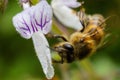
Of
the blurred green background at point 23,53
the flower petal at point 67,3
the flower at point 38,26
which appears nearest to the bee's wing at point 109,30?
the flower petal at point 67,3

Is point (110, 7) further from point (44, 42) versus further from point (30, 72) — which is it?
point (44, 42)

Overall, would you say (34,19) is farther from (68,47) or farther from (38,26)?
(68,47)

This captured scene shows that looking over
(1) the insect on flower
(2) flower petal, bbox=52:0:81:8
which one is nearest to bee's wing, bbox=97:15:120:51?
(1) the insect on flower

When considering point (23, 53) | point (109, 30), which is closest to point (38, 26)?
point (109, 30)

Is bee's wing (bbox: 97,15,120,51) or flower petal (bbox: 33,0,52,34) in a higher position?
flower petal (bbox: 33,0,52,34)

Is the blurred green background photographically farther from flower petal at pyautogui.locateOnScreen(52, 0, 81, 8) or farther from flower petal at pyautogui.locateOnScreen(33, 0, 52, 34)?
flower petal at pyautogui.locateOnScreen(33, 0, 52, 34)

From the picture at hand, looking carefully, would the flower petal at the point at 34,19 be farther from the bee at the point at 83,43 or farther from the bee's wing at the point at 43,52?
the bee at the point at 83,43

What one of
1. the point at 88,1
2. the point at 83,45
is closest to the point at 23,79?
the point at 88,1
